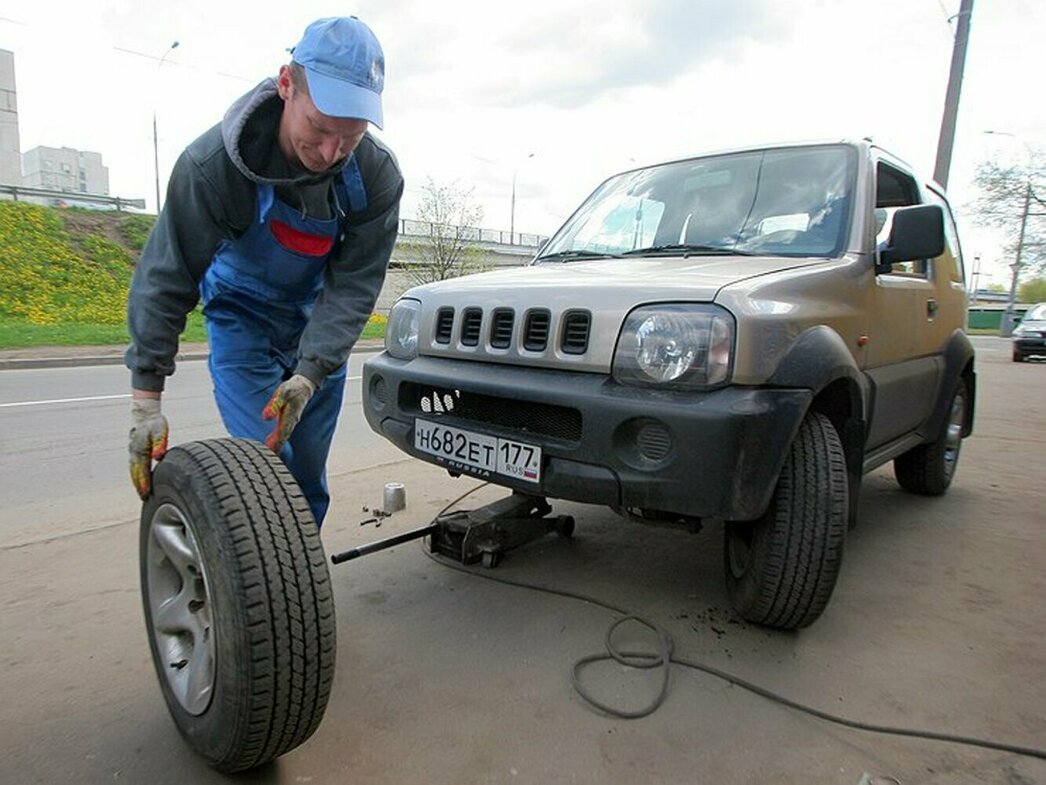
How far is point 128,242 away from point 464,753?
981 inches

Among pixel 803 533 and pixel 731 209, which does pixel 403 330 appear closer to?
pixel 731 209

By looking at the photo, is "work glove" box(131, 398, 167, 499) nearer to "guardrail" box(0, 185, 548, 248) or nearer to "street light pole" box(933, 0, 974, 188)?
"street light pole" box(933, 0, 974, 188)

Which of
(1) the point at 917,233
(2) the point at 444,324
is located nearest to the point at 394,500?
(2) the point at 444,324

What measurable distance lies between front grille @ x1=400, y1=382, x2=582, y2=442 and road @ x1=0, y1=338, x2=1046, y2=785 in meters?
0.70

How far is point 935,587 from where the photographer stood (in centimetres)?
285

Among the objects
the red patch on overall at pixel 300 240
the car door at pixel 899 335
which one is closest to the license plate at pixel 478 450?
the red patch on overall at pixel 300 240

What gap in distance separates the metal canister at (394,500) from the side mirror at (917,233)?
2582 mm

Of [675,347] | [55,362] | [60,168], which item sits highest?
[60,168]

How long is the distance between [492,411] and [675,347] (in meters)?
0.73

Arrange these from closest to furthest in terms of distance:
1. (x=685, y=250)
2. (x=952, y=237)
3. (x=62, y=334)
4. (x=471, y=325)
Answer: (x=471, y=325) → (x=685, y=250) → (x=952, y=237) → (x=62, y=334)

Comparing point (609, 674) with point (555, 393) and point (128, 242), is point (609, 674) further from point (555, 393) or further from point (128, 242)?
point (128, 242)

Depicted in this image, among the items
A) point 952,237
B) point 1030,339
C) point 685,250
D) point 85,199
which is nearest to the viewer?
point 685,250

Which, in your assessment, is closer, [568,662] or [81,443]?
[568,662]

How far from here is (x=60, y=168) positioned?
51.9m
